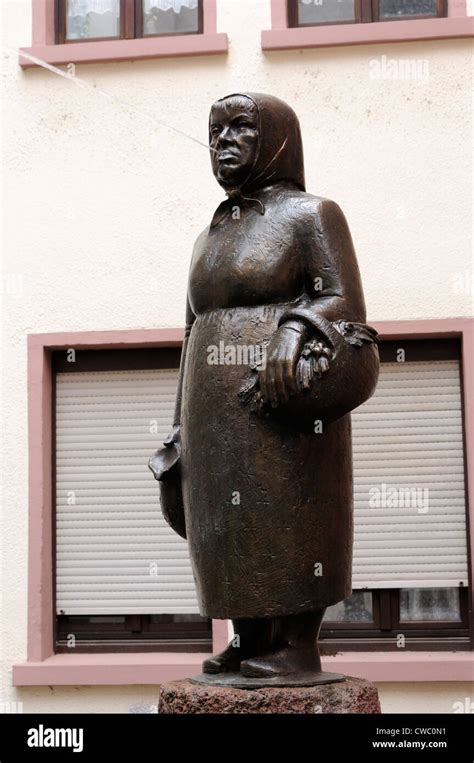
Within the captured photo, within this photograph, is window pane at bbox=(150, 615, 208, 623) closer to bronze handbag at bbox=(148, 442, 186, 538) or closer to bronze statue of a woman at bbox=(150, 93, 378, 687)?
bronze handbag at bbox=(148, 442, 186, 538)

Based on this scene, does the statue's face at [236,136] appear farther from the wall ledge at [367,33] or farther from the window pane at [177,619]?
the window pane at [177,619]

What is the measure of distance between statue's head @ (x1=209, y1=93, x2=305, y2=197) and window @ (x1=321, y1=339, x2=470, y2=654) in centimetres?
381

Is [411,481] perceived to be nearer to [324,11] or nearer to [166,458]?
[324,11]

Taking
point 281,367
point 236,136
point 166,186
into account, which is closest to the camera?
point 281,367

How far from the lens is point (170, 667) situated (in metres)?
7.96

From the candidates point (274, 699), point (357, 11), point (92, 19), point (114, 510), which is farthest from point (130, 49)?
point (274, 699)

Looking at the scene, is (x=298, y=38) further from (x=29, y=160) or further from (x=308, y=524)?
(x=308, y=524)

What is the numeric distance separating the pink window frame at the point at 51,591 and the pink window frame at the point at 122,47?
1.77m

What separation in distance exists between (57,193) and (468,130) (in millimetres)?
2614

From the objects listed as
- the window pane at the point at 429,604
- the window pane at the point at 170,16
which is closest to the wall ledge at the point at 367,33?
the window pane at the point at 170,16

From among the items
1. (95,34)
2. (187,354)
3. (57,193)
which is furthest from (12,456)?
(187,354)

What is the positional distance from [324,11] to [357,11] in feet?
0.70

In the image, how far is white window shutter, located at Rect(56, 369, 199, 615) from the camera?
8383mm

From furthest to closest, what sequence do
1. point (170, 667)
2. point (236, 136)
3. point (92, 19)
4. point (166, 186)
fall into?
point (92, 19), point (166, 186), point (170, 667), point (236, 136)
